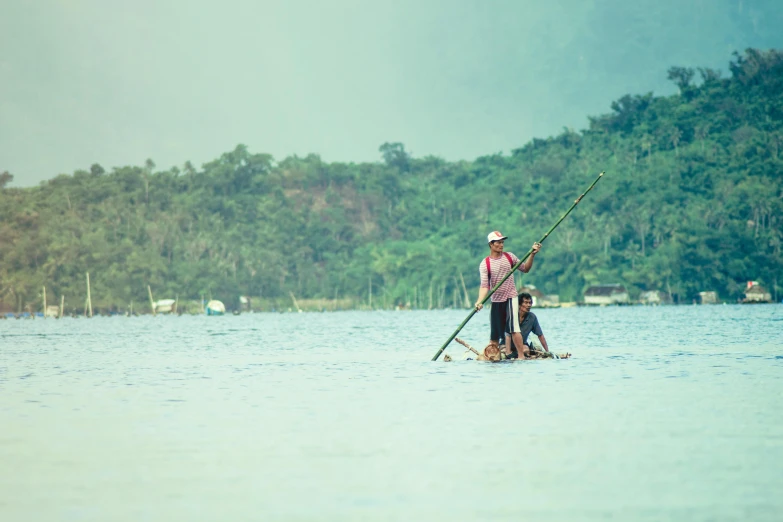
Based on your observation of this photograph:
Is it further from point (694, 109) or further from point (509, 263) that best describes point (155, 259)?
point (509, 263)

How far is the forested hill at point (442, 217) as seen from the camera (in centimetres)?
13912

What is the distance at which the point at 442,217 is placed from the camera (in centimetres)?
18425

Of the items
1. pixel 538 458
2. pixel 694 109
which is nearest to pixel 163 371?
pixel 538 458

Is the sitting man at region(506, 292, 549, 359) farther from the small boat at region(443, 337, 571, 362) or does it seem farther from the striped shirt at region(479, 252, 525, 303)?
the striped shirt at region(479, 252, 525, 303)

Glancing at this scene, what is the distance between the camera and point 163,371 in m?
26.3

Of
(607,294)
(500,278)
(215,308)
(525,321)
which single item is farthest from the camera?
(215,308)

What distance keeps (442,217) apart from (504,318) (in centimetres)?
16113

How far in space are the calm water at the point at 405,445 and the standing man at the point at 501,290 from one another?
818mm

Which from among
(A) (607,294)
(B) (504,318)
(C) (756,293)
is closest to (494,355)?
(B) (504,318)

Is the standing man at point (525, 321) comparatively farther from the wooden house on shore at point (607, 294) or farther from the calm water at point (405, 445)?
the wooden house on shore at point (607, 294)

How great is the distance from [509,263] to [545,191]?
143820 millimetres

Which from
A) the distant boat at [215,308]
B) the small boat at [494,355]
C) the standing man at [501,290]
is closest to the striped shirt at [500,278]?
the standing man at [501,290]

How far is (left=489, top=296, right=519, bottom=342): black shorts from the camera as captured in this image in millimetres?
22922

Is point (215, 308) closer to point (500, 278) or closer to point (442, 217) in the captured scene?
point (442, 217)
